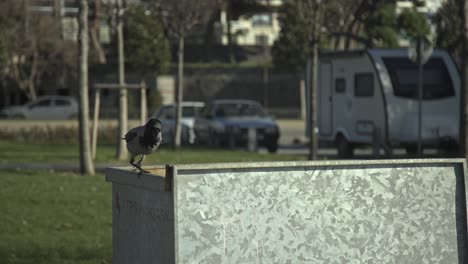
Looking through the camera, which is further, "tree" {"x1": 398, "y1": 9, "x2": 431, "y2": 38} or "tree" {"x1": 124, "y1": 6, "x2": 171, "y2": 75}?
"tree" {"x1": 124, "y1": 6, "x2": 171, "y2": 75}

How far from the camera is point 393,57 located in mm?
25719

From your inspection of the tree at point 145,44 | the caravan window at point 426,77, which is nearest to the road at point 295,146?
the caravan window at point 426,77

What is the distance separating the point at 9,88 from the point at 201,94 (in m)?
11.0

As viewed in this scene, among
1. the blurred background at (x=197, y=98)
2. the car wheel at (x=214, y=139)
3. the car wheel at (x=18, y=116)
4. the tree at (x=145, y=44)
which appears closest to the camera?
the blurred background at (x=197, y=98)

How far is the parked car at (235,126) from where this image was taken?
29.5 meters

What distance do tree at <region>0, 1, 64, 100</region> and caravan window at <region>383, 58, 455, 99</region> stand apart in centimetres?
2329

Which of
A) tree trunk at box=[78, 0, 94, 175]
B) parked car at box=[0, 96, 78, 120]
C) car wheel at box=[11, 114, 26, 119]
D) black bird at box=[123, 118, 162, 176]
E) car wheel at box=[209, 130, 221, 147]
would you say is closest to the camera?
black bird at box=[123, 118, 162, 176]

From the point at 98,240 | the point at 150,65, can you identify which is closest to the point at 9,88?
the point at 150,65

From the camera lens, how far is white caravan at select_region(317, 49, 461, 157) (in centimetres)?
2534

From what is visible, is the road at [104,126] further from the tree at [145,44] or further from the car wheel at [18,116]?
the tree at [145,44]

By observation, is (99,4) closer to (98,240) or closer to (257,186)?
(98,240)

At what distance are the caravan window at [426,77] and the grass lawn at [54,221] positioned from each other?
11058mm

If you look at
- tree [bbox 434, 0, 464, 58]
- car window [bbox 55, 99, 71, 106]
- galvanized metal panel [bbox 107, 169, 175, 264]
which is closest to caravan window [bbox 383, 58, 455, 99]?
tree [bbox 434, 0, 464, 58]

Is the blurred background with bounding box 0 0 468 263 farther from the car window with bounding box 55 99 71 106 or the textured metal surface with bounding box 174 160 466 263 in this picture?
the textured metal surface with bounding box 174 160 466 263
